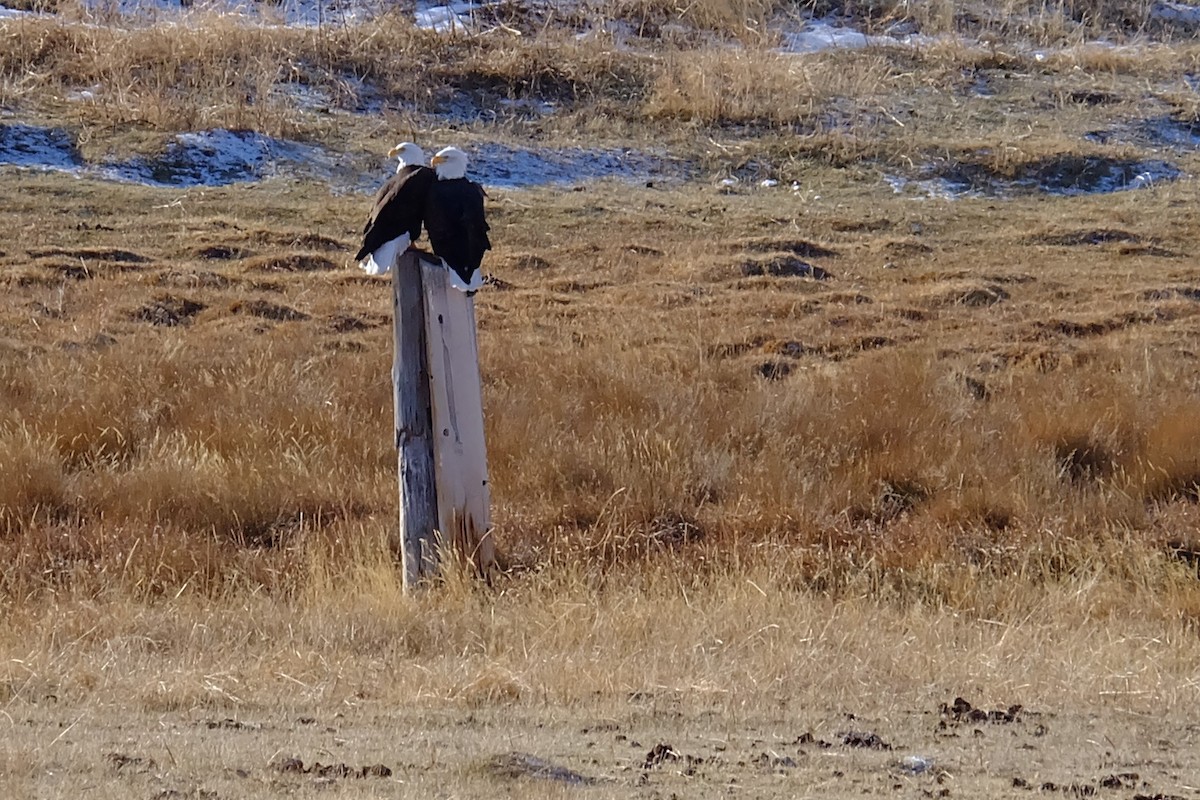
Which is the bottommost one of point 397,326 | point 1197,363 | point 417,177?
point 1197,363

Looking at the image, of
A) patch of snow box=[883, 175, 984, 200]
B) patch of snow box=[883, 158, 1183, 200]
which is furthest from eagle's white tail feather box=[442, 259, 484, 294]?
patch of snow box=[883, 158, 1183, 200]

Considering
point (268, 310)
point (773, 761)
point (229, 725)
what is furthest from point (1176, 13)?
point (229, 725)

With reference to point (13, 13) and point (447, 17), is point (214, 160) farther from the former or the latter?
point (447, 17)

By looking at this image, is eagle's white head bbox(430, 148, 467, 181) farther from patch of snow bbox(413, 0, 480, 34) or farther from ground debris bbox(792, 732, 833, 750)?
patch of snow bbox(413, 0, 480, 34)

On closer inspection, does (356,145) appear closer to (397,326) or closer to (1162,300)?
(1162,300)

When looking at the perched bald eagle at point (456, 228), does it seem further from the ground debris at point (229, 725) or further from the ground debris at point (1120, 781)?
the ground debris at point (1120, 781)

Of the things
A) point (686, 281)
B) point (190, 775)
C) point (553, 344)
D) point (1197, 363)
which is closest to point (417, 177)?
point (190, 775)

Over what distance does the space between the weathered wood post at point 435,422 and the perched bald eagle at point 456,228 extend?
7cm

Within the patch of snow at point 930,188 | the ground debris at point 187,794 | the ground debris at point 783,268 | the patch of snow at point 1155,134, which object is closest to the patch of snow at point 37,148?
the ground debris at point 783,268

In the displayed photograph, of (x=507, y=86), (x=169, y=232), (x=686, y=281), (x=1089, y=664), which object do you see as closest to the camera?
(x=1089, y=664)

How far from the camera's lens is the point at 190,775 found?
338 centimetres

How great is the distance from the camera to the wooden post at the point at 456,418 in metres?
5.53

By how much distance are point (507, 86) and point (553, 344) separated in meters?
13.1

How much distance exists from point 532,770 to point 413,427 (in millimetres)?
2376
